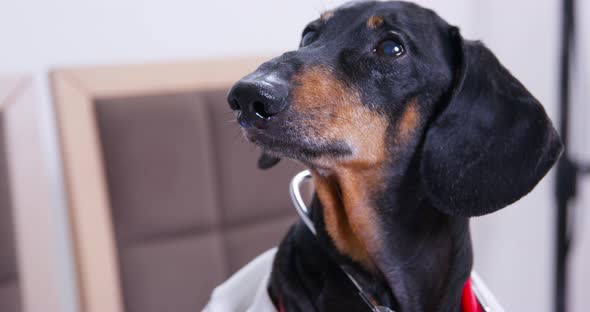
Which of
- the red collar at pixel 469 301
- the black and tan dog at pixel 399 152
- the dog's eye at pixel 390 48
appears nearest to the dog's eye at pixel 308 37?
the black and tan dog at pixel 399 152

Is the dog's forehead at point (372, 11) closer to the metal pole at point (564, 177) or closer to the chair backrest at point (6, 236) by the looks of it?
the chair backrest at point (6, 236)

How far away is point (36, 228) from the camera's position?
113 cm

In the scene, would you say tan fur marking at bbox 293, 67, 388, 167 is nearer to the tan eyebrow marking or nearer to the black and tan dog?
the black and tan dog

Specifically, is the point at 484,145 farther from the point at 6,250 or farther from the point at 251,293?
the point at 6,250

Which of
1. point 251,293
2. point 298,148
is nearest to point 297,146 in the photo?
point 298,148

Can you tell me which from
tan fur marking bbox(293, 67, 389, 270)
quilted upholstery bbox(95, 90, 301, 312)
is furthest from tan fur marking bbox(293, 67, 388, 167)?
quilted upholstery bbox(95, 90, 301, 312)

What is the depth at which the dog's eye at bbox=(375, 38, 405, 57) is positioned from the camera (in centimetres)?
80

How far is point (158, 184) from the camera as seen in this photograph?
3.87ft

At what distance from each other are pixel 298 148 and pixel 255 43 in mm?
712

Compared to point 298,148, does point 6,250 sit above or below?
below

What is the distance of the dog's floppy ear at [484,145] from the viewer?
77 centimetres

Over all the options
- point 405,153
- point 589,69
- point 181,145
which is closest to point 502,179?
point 405,153

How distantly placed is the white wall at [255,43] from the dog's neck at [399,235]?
0.61m

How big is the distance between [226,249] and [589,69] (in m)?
1.20
